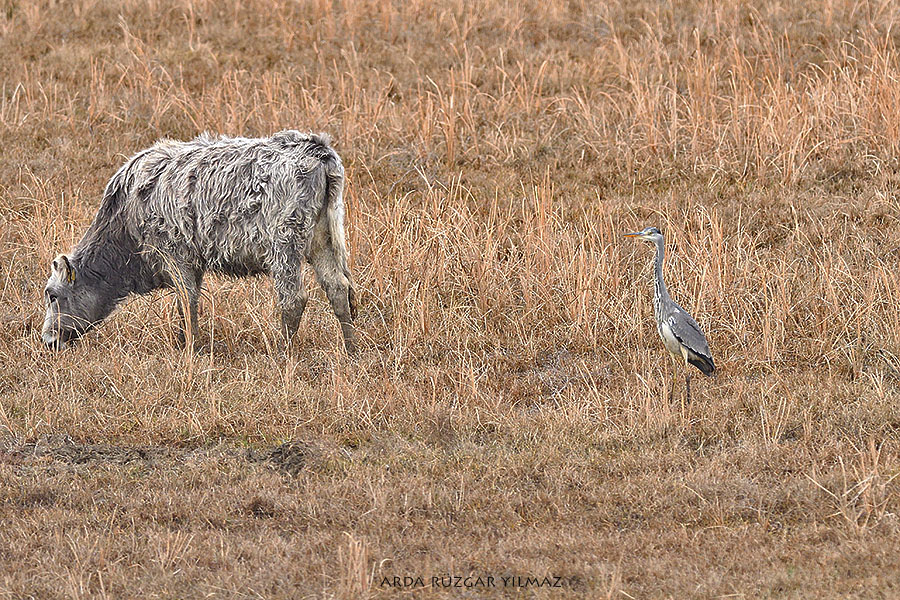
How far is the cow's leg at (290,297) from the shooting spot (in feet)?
28.8

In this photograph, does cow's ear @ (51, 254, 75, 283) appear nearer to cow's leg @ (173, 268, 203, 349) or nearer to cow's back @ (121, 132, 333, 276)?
cow's back @ (121, 132, 333, 276)

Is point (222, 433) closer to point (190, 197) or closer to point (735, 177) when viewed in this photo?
point (190, 197)

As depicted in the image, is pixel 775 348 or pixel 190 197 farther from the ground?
pixel 190 197

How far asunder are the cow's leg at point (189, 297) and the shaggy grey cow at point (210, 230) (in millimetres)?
11

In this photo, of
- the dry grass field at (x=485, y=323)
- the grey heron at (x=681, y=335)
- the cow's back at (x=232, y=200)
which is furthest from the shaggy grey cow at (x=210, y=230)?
the grey heron at (x=681, y=335)

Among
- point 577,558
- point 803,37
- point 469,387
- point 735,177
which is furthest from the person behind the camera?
point 803,37

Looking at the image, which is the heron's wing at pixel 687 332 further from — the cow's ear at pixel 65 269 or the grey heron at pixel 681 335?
the cow's ear at pixel 65 269

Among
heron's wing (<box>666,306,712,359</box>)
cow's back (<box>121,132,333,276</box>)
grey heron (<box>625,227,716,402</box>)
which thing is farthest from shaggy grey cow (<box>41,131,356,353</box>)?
heron's wing (<box>666,306,712,359</box>)

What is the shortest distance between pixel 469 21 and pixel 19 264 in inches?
319

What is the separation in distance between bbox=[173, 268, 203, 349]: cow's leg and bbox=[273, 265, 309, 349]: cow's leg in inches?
28.8

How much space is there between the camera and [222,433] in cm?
735

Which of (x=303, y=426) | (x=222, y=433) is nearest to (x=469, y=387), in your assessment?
(x=303, y=426)

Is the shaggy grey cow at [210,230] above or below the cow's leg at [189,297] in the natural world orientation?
above

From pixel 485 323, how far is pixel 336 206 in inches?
63.5
